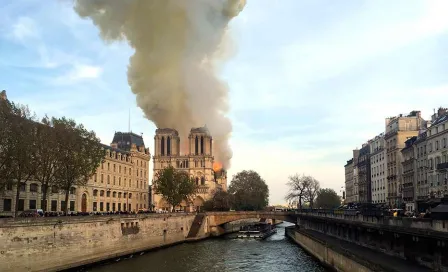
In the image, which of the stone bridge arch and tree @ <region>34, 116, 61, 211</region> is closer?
tree @ <region>34, 116, 61, 211</region>

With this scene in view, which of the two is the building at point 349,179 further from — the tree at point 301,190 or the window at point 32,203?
the window at point 32,203

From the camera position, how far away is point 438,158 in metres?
81.1

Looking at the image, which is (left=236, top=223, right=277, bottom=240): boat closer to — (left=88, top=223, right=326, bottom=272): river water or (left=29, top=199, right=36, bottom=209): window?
(left=88, top=223, right=326, bottom=272): river water

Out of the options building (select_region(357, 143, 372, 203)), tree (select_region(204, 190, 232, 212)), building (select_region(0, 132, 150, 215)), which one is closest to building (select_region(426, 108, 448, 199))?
building (select_region(357, 143, 372, 203))

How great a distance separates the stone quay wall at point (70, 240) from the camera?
4816cm

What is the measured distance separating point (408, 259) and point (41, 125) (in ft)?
161

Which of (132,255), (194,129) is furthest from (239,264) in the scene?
(194,129)

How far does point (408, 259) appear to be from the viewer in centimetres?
4147

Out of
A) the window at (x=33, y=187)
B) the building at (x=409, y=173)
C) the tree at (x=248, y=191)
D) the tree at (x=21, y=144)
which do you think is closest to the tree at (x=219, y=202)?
the tree at (x=248, y=191)

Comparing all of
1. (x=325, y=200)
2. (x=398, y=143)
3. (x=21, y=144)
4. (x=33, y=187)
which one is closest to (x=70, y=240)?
(x=21, y=144)

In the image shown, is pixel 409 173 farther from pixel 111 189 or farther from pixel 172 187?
pixel 111 189

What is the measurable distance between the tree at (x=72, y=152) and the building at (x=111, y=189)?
33.0 ft

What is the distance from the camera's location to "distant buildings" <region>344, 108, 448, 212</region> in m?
80.7

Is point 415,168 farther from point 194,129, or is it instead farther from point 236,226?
point 194,129
